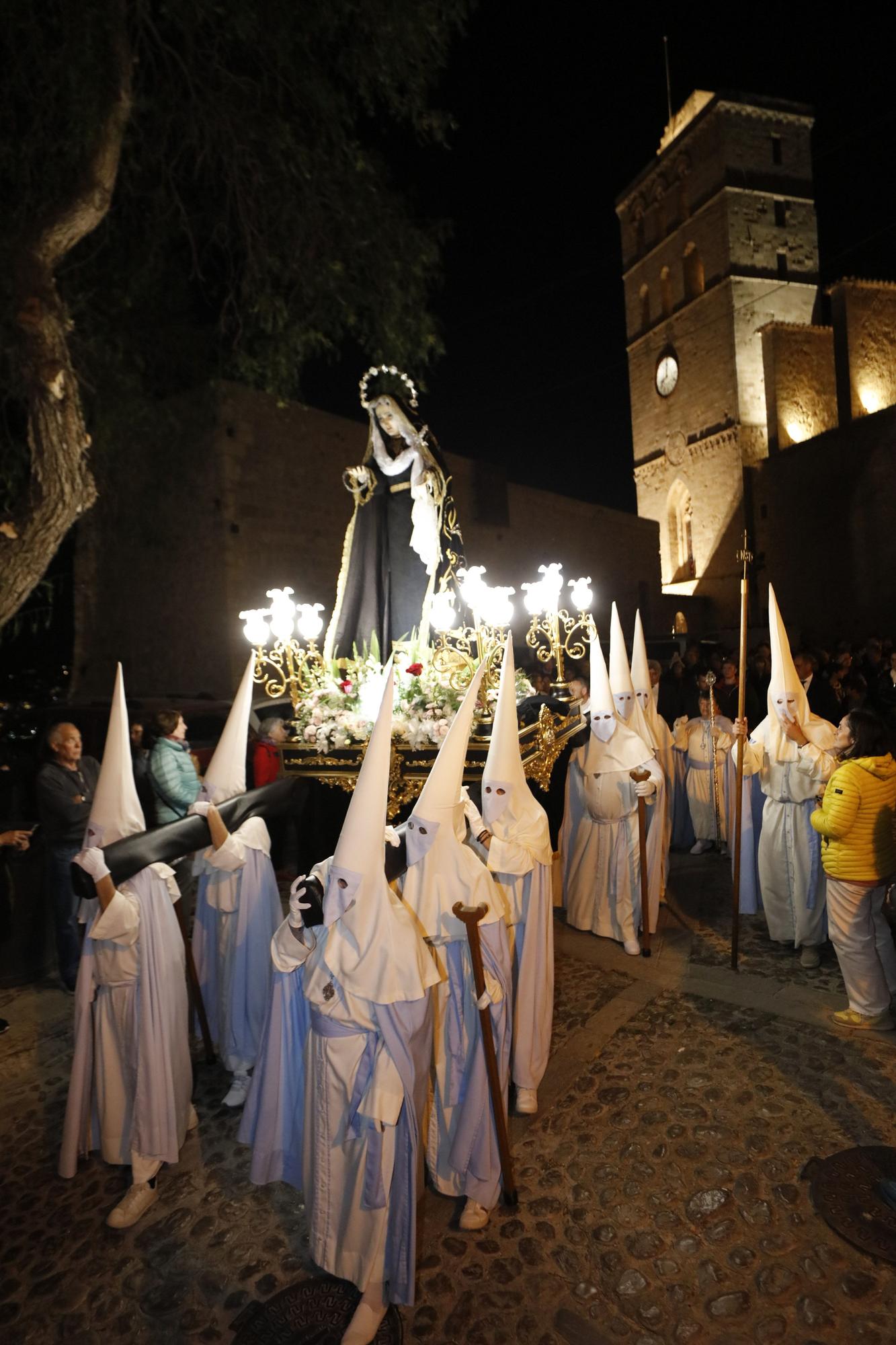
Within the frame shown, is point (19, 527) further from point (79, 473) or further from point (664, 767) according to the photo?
point (664, 767)

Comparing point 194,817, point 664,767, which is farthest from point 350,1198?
point 664,767

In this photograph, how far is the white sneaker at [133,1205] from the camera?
10.8 feet

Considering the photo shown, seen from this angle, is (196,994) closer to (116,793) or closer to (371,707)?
(116,793)

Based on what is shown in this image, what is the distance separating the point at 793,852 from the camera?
590 centimetres

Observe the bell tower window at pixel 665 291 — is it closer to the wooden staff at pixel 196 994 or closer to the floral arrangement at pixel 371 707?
the floral arrangement at pixel 371 707

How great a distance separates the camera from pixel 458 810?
11.5 feet

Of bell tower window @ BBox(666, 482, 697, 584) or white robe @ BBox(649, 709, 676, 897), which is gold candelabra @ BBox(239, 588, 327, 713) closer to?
white robe @ BBox(649, 709, 676, 897)

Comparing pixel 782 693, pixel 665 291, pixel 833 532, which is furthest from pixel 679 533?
pixel 782 693

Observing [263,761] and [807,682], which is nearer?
[263,761]

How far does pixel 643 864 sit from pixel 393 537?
3.29m

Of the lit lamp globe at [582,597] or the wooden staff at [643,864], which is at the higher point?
the lit lamp globe at [582,597]

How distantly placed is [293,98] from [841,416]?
1012 inches

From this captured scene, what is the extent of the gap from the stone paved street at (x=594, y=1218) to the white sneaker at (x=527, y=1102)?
85 millimetres

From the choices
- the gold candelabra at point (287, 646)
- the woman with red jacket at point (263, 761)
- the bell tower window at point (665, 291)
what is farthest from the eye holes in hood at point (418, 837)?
the bell tower window at point (665, 291)
